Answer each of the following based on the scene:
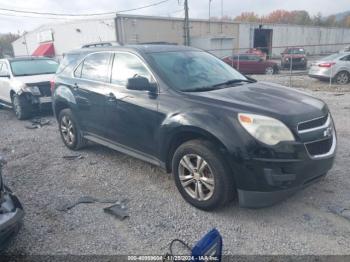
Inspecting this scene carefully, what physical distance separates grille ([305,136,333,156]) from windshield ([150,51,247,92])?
135cm

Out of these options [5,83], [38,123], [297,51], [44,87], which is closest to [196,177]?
[38,123]

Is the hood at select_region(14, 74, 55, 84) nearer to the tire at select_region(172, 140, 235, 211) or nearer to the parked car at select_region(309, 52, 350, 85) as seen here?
the tire at select_region(172, 140, 235, 211)

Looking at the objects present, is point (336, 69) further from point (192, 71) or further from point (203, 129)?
point (203, 129)

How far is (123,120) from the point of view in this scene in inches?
168

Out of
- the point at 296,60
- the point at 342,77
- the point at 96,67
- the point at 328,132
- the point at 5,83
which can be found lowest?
the point at 296,60

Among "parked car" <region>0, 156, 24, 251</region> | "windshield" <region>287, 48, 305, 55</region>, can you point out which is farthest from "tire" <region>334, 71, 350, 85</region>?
"parked car" <region>0, 156, 24, 251</region>

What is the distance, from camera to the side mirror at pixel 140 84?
Result: 3.77 meters

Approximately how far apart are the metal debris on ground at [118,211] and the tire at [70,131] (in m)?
2.08

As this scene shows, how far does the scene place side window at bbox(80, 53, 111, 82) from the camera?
15.3 ft

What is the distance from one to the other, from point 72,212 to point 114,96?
1.63 m

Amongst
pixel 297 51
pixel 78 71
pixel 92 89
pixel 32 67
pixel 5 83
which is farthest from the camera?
pixel 297 51

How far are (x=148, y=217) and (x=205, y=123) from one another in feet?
4.07

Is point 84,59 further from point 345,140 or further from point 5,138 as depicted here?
point 345,140

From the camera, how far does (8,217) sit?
2654 mm
